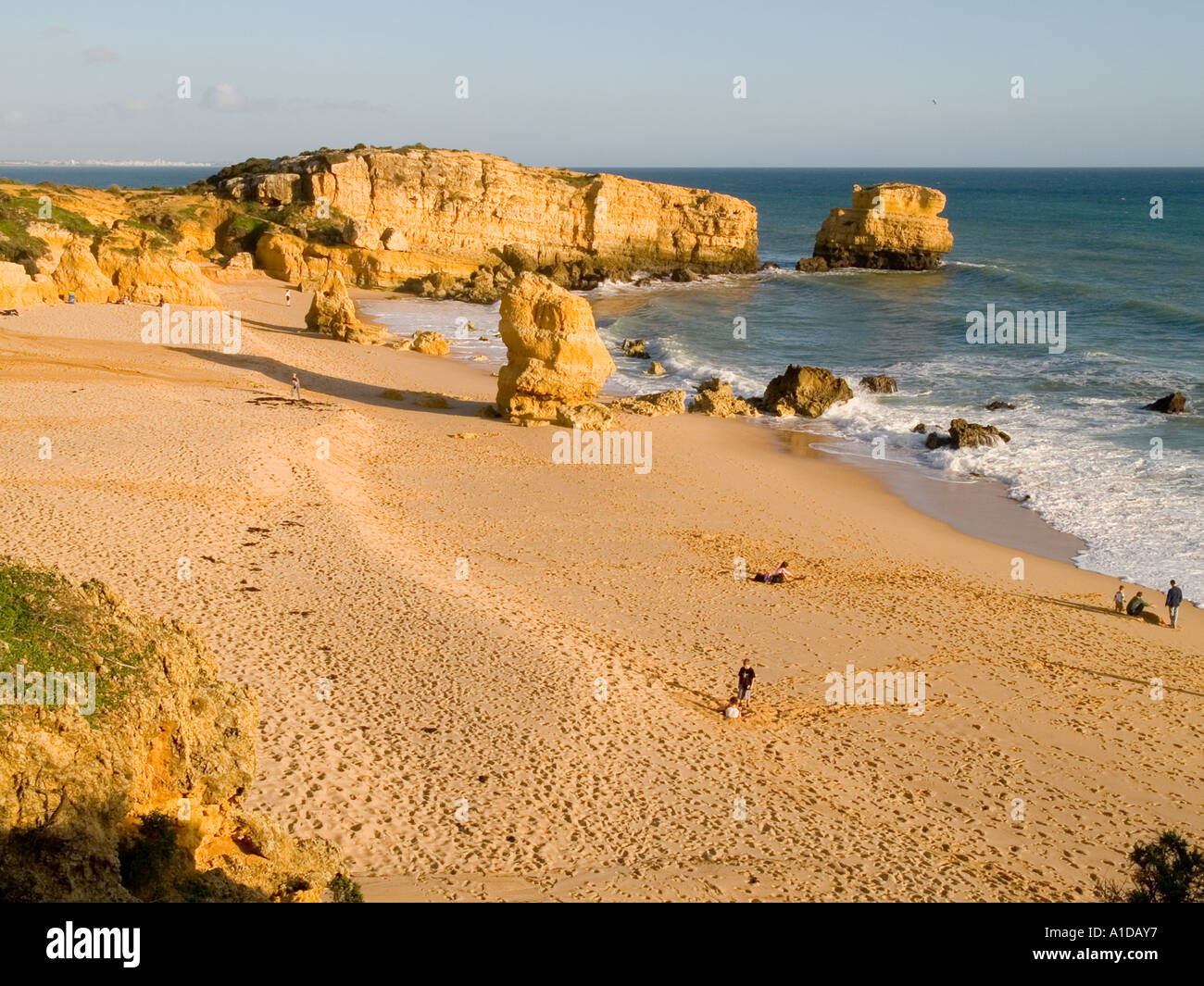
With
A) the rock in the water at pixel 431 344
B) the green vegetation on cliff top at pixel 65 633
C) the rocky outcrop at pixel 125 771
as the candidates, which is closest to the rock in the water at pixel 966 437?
the rock in the water at pixel 431 344

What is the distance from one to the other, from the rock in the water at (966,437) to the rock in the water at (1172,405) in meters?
6.36

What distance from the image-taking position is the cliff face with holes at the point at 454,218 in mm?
57156

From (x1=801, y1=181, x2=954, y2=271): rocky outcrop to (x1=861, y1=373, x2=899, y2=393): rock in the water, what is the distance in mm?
39079

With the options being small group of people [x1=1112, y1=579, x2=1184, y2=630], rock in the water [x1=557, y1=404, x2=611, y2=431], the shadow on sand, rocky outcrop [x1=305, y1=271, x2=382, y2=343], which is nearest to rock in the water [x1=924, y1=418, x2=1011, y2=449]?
rock in the water [x1=557, y1=404, x2=611, y2=431]

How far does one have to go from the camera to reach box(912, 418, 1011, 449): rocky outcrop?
2870 cm

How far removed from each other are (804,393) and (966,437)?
6.02m

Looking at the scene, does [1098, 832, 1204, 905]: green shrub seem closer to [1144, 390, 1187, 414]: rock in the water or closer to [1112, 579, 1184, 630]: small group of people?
[1112, 579, 1184, 630]: small group of people

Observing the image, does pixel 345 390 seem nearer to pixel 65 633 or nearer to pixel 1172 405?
pixel 65 633

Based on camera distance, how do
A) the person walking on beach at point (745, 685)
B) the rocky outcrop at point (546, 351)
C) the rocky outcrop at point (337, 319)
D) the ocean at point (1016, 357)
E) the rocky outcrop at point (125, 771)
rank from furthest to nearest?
the rocky outcrop at point (337, 319) → the rocky outcrop at point (546, 351) → the ocean at point (1016, 357) → the person walking on beach at point (745, 685) → the rocky outcrop at point (125, 771)

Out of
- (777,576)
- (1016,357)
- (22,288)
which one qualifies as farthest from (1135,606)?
(22,288)

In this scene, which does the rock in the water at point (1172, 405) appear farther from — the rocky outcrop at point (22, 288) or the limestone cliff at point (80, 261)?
the rocky outcrop at point (22, 288)
